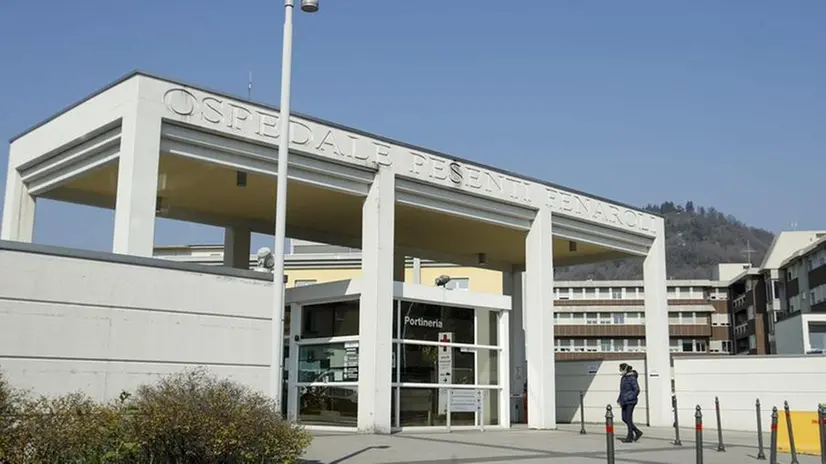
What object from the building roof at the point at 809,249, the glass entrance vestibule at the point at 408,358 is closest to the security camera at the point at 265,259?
the glass entrance vestibule at the point at 408,358

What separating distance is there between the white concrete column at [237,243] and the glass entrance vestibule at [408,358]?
14.8 ft

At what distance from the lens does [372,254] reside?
20188 millimetres

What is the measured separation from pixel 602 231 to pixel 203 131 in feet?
47.5

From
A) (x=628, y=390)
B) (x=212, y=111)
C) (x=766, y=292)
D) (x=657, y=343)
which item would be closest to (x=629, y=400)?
(x=628, y=390)

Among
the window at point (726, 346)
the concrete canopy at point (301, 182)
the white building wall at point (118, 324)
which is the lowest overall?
the white building wall at point (118, 324)

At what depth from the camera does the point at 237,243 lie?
86.0 ft

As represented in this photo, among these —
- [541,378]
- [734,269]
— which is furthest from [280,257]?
[734,269]

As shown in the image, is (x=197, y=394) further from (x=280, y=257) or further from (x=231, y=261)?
(x=231, y=261)

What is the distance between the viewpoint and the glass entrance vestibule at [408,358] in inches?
810

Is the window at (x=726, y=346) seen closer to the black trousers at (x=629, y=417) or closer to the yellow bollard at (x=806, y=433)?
the black trousers at (x=629, y=417)

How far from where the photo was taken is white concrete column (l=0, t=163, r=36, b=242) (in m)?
21.1

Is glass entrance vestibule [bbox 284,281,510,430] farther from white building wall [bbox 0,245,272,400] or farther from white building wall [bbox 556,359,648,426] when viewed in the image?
white building wall [bbox 556,359,648,426]

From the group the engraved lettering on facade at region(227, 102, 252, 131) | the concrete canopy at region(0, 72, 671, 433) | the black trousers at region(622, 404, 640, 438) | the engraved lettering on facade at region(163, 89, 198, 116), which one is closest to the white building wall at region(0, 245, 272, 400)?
the concrete canopy at region(0, 72, 671, 433)

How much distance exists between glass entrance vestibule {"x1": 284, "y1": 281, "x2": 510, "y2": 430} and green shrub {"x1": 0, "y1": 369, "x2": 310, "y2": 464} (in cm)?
1017
